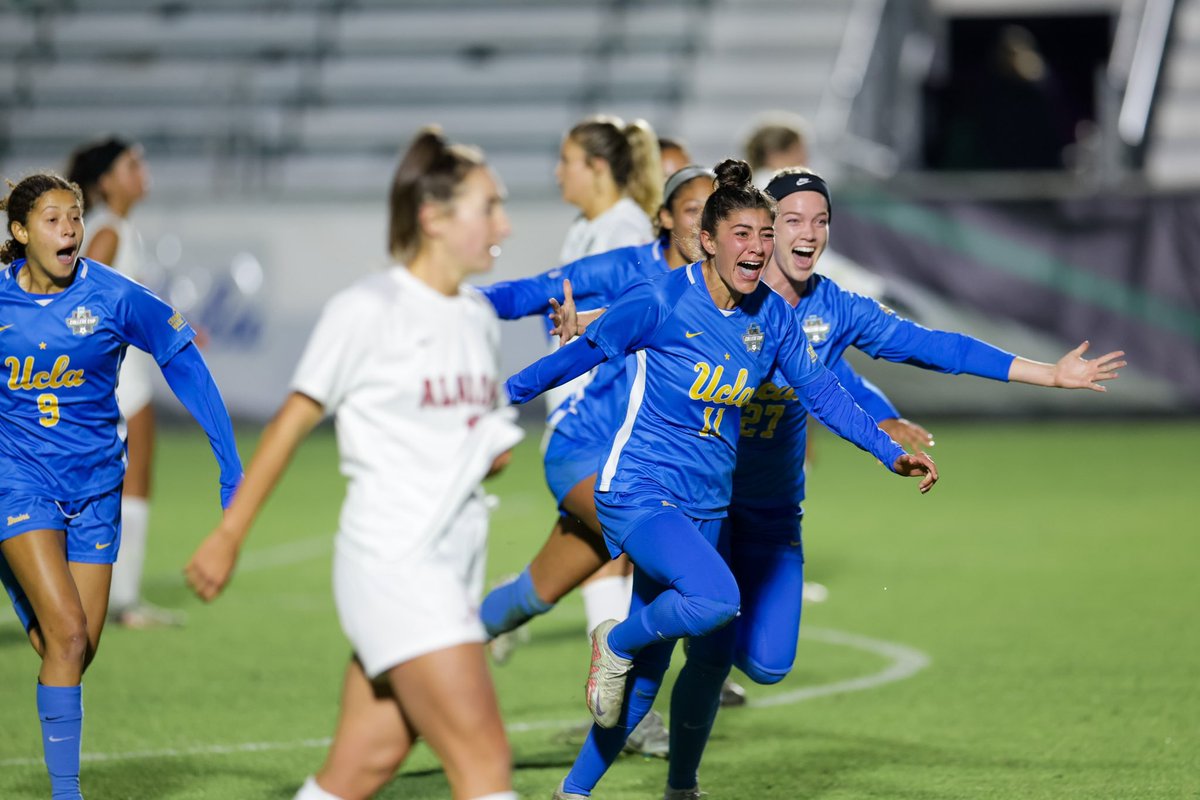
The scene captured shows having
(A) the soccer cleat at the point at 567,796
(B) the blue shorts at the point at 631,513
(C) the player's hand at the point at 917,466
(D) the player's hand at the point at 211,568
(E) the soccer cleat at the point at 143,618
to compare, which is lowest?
(E) the soccer cleat at the point at 143,618

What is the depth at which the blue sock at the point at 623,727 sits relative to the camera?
5.42m

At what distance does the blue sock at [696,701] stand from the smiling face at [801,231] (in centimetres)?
123

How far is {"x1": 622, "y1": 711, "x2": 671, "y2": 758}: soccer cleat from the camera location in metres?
6.51

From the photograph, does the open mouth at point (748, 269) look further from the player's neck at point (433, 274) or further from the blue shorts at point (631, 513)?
the player's neck at point (433, 274)

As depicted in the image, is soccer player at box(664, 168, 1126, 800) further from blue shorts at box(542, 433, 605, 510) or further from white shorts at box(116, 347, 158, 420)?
white shorts at box(116, 347, 158, 420)

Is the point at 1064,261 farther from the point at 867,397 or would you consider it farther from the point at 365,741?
the point at 365,741

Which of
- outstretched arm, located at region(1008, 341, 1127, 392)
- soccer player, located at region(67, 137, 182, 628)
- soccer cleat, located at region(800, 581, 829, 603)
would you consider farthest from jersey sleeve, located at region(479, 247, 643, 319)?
soccer cleat, located at region(800, 581, 829, 603)

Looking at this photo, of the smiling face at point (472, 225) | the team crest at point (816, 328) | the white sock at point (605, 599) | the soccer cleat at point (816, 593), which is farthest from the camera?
the soccer cleat at point (816, 593)

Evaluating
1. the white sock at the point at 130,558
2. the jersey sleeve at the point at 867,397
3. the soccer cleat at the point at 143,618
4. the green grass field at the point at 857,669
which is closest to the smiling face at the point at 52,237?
the green grass field at the point at 857,669

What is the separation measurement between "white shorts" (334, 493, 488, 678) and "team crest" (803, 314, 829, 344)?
1907 millimetres

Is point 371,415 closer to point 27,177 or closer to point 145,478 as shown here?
point 27,177

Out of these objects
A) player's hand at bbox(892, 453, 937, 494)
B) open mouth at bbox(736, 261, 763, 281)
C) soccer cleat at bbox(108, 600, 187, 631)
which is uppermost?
open mouth at bbox(736, 261, 763, 281)

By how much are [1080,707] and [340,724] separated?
384 cm

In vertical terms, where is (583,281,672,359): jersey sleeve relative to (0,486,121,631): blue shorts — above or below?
above
